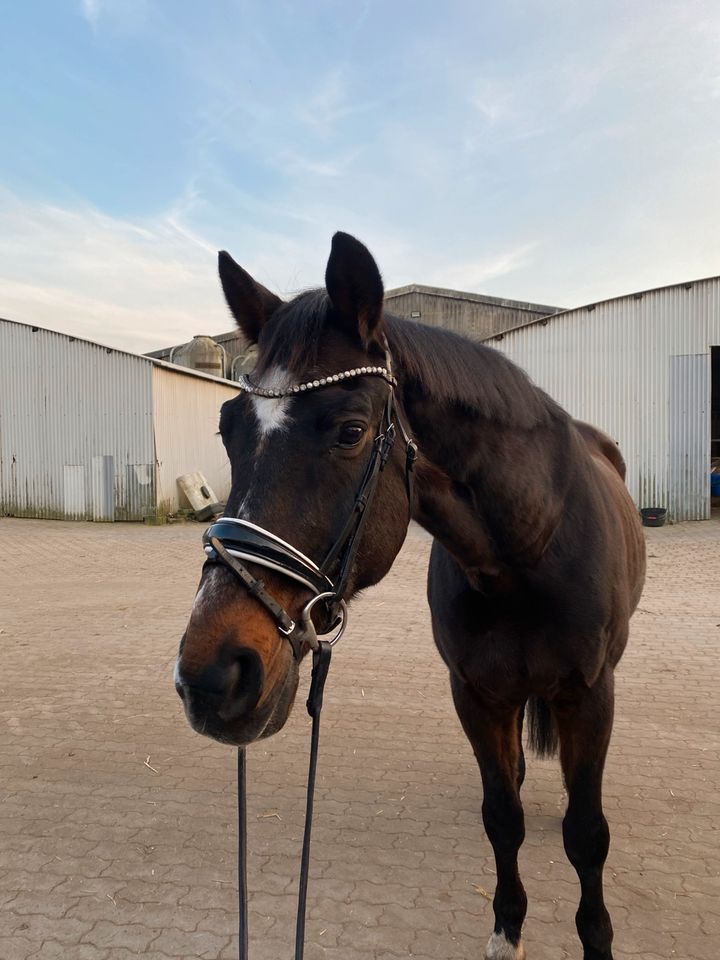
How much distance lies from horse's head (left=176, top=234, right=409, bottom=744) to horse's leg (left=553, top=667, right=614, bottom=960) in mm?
→ 1103

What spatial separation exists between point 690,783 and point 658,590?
5.67 m

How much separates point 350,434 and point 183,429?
1724 centimetres

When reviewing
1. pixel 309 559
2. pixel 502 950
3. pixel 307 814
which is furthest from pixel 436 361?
pixel 502 950

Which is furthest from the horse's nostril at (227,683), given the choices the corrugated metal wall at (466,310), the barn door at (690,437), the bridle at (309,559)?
the corrugated metal wall at (466,310)

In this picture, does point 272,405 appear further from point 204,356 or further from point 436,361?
point 204,356

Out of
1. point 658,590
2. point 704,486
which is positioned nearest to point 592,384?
point 704,486

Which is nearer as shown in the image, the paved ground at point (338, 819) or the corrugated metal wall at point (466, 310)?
the paved ground at point (338, 819)

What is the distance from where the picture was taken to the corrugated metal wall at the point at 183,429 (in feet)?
54.4

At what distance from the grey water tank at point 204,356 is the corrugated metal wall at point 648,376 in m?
14.3

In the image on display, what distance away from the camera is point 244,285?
1.78m

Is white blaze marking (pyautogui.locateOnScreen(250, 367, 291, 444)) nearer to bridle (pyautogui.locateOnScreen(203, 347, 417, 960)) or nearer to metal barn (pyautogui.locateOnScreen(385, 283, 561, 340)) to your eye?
bridle (pyautogui.locateOnScreen(203, 347, 417, 960))

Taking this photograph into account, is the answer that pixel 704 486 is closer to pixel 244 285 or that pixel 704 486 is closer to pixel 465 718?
pixel 465 718

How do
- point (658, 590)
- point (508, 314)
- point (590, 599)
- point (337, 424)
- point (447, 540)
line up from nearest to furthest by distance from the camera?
point (337, 424) → point (447, 540) → point (590, 599) → point (658, 590) → point (508, 314)

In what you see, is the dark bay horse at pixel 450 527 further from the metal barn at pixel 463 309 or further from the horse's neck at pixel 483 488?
the metal barn at pixel 463 309
